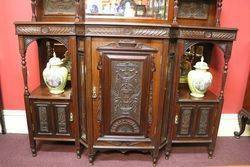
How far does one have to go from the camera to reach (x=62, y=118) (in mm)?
2137

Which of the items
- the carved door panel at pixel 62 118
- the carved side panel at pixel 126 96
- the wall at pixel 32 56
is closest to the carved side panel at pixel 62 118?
the carved door panel at pixel 62 118

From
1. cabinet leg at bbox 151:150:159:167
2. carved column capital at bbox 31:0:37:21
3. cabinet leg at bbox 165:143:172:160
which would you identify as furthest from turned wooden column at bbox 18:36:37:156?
cabinet leg at bbox 165:143:172:160

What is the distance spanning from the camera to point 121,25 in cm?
178

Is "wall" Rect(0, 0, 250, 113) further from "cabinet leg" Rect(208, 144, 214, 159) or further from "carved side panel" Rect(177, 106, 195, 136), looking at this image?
"carved side panel" Rect(177, 106, 195, 136)

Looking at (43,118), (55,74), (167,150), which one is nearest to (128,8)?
(55,74)

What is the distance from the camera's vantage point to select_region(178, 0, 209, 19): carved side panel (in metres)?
2.24

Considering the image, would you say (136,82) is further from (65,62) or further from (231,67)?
(231,67)

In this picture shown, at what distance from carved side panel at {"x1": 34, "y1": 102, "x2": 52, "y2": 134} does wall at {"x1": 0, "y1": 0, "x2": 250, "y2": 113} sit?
0.47 meters

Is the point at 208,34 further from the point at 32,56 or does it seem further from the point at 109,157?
the point at 32,56

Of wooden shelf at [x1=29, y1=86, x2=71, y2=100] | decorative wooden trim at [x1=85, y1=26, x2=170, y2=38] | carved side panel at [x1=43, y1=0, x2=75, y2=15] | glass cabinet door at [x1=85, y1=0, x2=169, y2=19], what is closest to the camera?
decorative wooden trim at [x1=85, y1=26, x2=170, y2=38]

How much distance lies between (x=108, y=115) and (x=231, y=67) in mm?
1391

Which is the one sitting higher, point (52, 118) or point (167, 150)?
point (52, 118)

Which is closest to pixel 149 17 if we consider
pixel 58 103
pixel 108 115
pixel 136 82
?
pixel 136 82

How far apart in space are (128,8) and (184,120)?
1.06m
